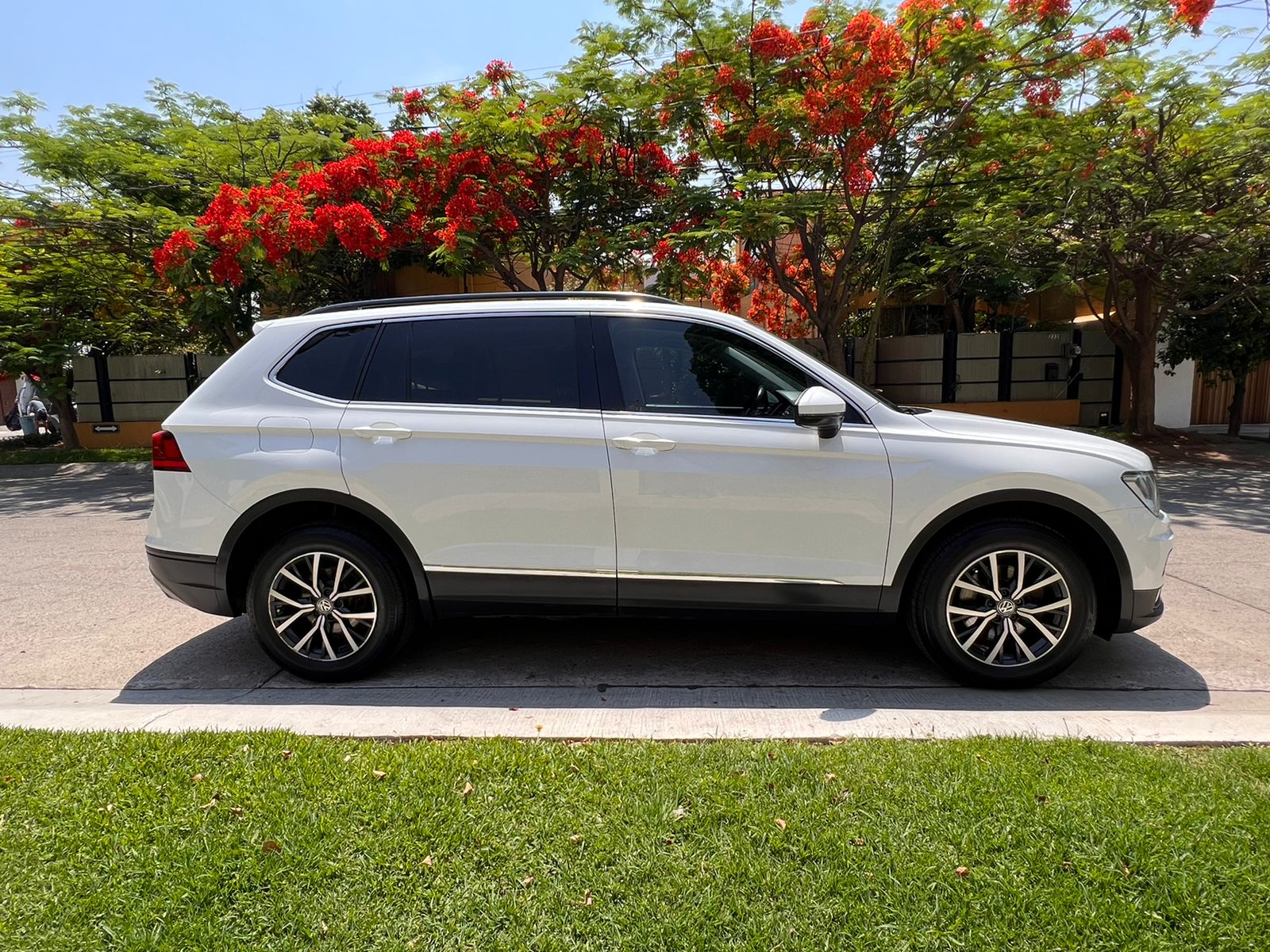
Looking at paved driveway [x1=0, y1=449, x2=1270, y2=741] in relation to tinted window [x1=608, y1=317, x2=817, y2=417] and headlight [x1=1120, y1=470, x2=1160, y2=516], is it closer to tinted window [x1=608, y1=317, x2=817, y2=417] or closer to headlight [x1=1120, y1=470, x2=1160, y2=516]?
headlight [x1=1120, y1=470, x2=1160, y2=516]

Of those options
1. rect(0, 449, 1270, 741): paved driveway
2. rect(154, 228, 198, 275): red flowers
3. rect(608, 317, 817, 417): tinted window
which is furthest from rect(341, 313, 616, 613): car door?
rect(154, 228, 198, 275): red flowers

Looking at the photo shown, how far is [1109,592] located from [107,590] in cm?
675

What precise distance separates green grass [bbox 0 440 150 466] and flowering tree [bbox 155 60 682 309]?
19.9ft

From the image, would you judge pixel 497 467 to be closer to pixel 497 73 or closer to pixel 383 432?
pixel 383 432

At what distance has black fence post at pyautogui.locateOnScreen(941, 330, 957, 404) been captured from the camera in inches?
685

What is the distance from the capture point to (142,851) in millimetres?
2549

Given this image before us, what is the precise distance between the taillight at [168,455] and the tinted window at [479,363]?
961 mm

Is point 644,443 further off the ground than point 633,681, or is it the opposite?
point 644,443

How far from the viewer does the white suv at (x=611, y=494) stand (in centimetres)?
380

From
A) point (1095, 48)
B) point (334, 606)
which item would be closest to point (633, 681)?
point (334, 606)

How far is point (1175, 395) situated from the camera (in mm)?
20016

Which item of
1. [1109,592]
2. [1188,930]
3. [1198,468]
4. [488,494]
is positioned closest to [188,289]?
[488,494]

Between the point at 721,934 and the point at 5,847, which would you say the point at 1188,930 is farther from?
the point at 5,847

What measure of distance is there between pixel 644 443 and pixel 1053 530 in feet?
6.58
